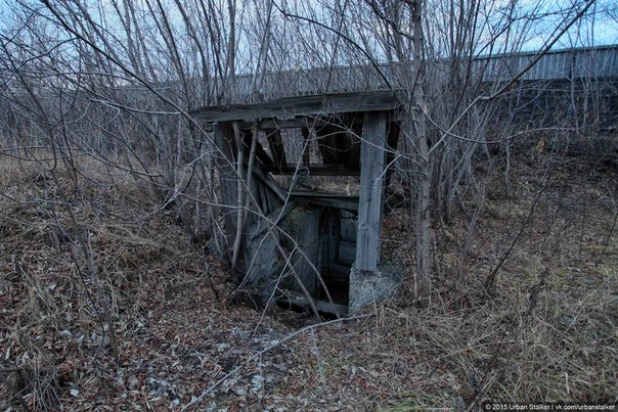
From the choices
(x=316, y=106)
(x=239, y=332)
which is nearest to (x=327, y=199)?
(x=316, y=106)

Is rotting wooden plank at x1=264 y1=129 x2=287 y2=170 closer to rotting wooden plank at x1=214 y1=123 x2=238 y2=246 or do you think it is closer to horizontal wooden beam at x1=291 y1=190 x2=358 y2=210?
rotting wooden plank at x1=214 y1=123 x2=238 y2=246

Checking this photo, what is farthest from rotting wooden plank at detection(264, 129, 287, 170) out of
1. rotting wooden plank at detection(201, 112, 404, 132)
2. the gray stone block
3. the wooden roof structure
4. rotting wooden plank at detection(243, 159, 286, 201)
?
the gray stone block

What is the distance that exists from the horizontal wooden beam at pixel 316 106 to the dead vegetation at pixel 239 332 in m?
1.35

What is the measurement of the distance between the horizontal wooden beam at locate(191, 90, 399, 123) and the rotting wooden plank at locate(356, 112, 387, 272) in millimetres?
208

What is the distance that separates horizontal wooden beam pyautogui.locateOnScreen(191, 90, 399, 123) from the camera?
10.5ft

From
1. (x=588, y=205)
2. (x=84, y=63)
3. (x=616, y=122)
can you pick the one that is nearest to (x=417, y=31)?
(x=84, y=63)

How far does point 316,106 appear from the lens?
3285 mm

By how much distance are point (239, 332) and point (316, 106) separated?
2272 mm

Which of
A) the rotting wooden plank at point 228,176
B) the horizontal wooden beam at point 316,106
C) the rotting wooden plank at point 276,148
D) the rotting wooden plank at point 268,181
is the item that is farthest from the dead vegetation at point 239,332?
the rotting wooden plank at point 276,148

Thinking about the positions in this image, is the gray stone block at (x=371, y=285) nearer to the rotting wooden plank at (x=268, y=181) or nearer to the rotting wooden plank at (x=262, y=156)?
the rotting wooden plank at (x=268, y=181)

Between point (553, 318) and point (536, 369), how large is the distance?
2.22 feet

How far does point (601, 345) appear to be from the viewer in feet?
8.59

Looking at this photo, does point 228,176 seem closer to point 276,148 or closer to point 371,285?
point 276,148

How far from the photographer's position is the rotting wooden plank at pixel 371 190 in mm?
3420
